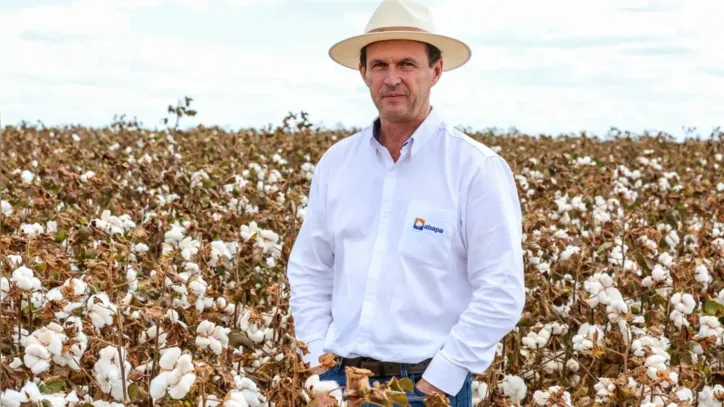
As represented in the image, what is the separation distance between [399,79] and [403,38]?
16cm

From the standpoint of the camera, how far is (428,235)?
3.03 metres

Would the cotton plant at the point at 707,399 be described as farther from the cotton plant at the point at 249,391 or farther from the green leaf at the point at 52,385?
the green leaf at the point at 52,385

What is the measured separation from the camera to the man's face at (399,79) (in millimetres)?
3059

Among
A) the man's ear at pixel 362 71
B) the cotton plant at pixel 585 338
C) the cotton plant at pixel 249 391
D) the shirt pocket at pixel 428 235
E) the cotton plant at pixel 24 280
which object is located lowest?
the cotton plant at pixel 249 391

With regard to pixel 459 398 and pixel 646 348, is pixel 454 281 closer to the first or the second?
pixel 459 398

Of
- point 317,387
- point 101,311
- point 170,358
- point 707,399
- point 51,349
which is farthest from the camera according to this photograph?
point 707,399

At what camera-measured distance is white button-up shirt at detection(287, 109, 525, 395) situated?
2.95 m

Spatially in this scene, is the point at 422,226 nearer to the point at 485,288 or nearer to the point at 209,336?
the point at 485,288

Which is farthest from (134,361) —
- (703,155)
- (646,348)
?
(703,155)

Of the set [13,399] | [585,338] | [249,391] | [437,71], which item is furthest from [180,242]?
[437,71]

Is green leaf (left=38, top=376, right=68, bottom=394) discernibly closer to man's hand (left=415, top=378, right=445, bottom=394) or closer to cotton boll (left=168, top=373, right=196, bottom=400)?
cotton boll (left=168, top=373, right=196, bottom=400)

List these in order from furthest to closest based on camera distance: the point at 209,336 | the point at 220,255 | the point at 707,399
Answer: the point at 220,255
the point at 707,399
the point at 209,336

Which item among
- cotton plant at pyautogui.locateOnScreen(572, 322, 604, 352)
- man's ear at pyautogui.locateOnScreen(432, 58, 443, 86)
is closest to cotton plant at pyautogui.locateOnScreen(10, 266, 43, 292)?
man's ear at pyautogui.locateOnScreen(432, 58, 443, 86)

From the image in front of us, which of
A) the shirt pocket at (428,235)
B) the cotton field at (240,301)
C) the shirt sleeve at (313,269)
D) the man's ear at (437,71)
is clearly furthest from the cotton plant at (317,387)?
the man's ear at (437,71)
